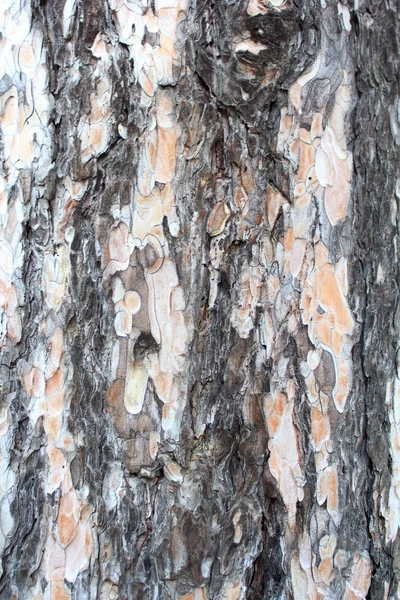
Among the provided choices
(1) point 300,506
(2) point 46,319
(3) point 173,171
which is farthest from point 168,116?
(1) point 300,506

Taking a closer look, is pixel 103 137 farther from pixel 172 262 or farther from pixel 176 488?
pixel 176 488

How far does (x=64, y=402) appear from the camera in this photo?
2.66 ft

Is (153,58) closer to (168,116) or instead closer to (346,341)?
(168,116)

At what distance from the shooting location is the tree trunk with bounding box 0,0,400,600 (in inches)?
31.4

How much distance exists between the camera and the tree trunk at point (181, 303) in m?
0.80

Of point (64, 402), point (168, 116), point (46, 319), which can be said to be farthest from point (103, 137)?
point (64, 402)

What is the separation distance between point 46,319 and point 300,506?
0.42 metres

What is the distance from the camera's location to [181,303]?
31.6 inches

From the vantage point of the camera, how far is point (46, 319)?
815 millimetres

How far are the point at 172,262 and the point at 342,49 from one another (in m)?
0.37

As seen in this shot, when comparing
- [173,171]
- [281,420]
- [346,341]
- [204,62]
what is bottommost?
[281,420]

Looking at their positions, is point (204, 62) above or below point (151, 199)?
above

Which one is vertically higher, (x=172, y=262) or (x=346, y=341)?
(x=172, y=262)

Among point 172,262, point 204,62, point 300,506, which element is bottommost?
point 300,506
